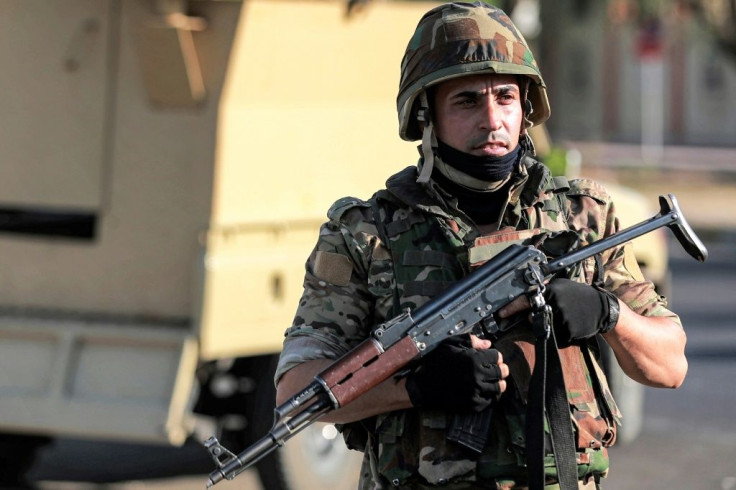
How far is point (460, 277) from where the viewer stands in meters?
2.91

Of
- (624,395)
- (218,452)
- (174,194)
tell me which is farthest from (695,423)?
(218,452)

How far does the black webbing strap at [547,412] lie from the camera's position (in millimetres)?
2713

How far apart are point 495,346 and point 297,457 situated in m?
3.45

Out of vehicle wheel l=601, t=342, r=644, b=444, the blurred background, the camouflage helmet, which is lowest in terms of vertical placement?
vehicle wheel l=601, t=342, r=644, b=444

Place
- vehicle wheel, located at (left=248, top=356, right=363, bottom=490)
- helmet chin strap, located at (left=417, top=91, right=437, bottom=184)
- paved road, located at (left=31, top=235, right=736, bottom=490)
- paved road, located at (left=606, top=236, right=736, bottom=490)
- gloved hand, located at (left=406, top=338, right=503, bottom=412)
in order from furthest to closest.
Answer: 1. paved road, located at (left=606, top=236, right=736, bottom=490)
2. paved road, located at (left=31, top=235, right=736, bottom=490)
3. vehicle wheel, located at (left=248, top=356, right=363, bottom=490)
4. helmet chin strap, located at (left=417, top=91, right=437, bottom=184)
5. gloved hand, located at (left=406, top=338, right=503, bottom=412)

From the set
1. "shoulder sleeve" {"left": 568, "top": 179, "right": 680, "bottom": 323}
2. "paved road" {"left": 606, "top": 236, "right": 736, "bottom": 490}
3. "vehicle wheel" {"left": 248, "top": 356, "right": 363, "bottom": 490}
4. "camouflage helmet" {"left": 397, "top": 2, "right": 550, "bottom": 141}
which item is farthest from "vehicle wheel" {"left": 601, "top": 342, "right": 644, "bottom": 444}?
"camouflage helmet" {"left": 397, "top": 2, "right": 550, "bottom": 141}

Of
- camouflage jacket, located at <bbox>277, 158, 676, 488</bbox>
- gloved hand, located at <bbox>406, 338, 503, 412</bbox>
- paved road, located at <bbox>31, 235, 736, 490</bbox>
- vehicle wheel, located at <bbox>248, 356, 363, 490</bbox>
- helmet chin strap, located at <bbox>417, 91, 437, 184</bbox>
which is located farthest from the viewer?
paved road, located at <bbox>31, 235, 736, 490</bbox>

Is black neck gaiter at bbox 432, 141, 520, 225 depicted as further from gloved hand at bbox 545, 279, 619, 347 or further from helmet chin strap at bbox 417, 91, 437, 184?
gloved hand at bbox 545, 279, 619, 347

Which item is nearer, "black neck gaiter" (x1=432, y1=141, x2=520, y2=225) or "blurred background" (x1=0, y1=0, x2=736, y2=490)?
"black neck gaiter" (x1=432, y1=141, x2=520, y2=225)

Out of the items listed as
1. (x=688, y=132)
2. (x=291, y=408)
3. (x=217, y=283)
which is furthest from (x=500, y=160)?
(x=688, y=132)

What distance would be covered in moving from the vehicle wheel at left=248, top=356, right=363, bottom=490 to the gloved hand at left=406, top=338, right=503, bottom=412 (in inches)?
132

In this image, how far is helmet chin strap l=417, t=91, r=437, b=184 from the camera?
9.59 ft

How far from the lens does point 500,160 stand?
9.38ft

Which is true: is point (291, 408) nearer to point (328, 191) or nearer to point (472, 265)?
point (472, 265)
